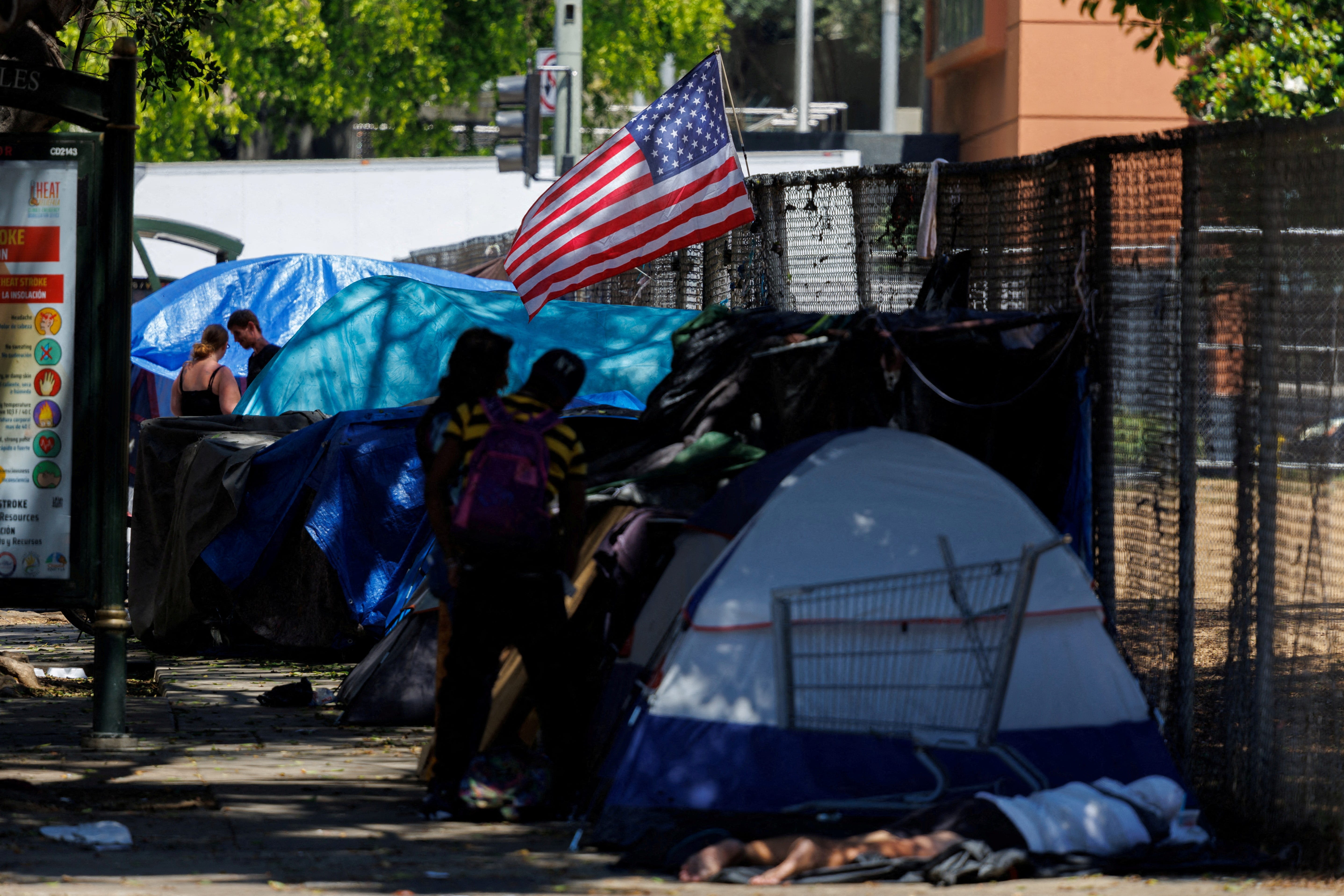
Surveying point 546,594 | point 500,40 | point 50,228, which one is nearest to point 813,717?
point 546,594

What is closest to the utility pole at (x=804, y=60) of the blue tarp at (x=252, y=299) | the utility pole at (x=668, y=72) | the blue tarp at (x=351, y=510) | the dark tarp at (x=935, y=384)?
the utility pole at (x=668, y=72)

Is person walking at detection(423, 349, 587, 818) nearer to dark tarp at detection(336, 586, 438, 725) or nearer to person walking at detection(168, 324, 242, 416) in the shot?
dark tarp at detection(336, 586, 438, 725)

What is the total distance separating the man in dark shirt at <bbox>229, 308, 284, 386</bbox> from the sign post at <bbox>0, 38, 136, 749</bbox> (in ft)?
17.7

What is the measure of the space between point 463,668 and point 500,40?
33120 millimetres

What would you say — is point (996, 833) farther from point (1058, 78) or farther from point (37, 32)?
point (1058, 78)

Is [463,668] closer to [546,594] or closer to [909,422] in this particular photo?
[546,594]

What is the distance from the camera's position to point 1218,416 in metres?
6.14

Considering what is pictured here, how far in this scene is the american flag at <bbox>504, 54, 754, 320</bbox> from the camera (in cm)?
931

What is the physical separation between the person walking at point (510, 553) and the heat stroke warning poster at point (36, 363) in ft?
7.24

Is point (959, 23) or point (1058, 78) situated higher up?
point (959, 23)

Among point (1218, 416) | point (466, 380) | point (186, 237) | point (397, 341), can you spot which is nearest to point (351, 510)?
point (397, 341)

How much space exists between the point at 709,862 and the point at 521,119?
1212cm

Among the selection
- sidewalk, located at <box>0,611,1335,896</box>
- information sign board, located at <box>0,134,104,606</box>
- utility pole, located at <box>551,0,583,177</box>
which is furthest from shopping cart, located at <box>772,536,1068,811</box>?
utility pole, located at <box>551,0,583,177</box>

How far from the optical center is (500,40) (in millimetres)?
37625
